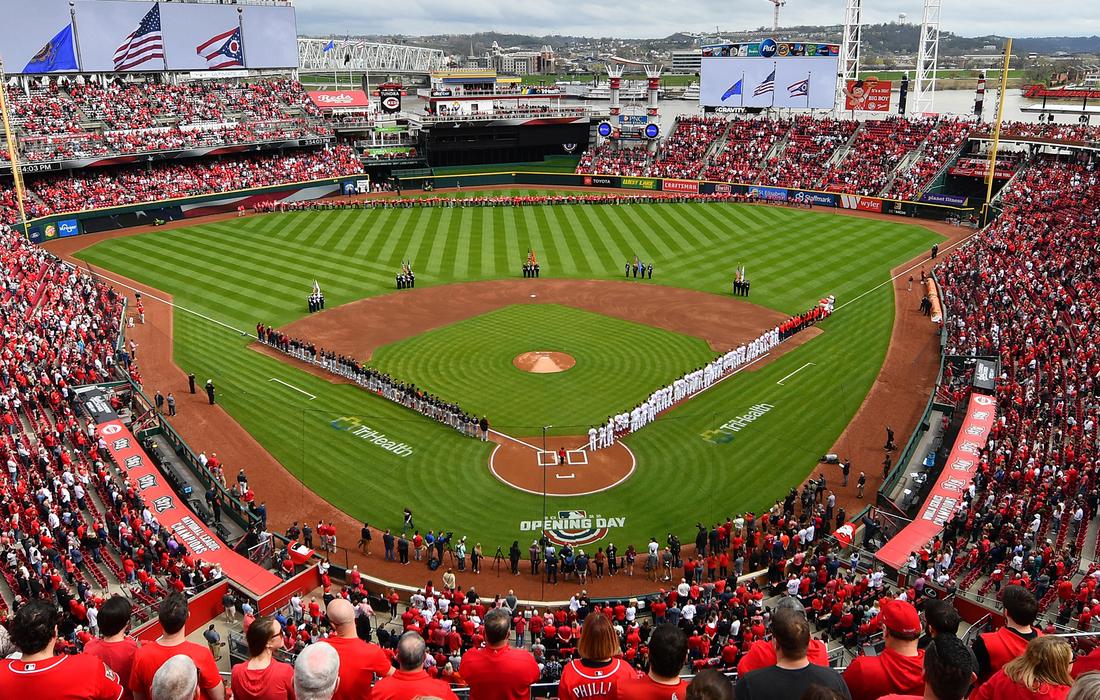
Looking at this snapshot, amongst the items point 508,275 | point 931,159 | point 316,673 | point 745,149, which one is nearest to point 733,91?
point 745,149

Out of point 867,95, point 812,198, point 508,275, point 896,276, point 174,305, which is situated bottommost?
point 174,305

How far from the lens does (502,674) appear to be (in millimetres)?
6605

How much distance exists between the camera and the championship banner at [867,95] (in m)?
74.1

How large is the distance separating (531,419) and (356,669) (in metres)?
22.0

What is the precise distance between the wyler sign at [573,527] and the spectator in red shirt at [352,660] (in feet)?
50.6

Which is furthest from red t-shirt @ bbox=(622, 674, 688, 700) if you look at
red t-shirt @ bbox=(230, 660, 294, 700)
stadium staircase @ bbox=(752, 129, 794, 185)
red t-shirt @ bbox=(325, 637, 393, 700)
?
stadium staircase @ bbox=(752, 129, 794, 185)

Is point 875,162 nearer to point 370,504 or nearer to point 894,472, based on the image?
point 894,472

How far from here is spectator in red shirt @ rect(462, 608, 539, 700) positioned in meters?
6.59

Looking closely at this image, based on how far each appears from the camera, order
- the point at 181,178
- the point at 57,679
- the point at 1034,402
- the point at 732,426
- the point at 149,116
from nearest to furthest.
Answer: the point at 57,679 → the point at 1034,402 → the point at 732,426 → the point at 181,178 → the point at 149,116

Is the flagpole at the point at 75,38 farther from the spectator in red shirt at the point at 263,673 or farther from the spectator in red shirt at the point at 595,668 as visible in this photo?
the spectator in red shirt at the point at 595,668

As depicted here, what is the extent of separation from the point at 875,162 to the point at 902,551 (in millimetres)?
57453

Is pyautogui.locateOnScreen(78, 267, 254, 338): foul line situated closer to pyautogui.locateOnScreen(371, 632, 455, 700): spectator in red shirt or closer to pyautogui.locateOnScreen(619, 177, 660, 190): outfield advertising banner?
pyautogui.locateOnScreen(371, 632, 455, 700): spectator in red shirt

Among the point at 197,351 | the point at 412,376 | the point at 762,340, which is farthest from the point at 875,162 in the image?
the point at 197,351

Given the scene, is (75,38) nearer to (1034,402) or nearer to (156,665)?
(1034,402)
